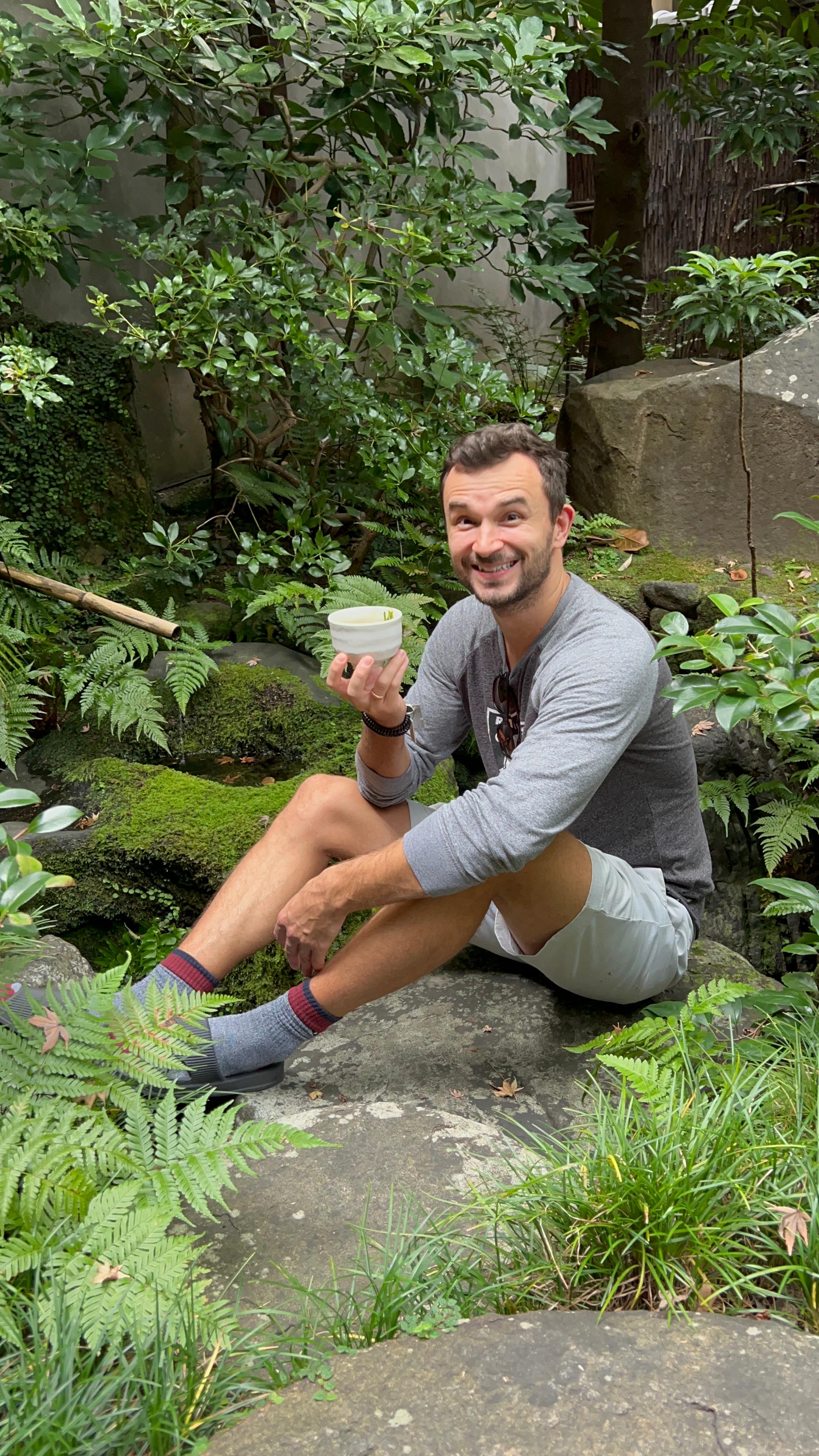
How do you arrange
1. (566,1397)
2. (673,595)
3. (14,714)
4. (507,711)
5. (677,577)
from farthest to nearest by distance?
(677,577), (673,595), (14,714), (507,711), (566,1397)

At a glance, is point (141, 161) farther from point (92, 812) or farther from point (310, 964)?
point (310, 964)

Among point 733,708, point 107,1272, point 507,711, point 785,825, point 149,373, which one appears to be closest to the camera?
point 107,1272

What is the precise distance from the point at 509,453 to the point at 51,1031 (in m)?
1.71

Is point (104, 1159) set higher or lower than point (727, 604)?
lower

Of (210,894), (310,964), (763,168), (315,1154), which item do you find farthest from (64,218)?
(763,168)

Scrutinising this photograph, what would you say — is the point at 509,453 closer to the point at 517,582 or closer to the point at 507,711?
the point at 517,582

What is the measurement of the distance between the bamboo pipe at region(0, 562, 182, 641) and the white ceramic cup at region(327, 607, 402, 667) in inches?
75.9

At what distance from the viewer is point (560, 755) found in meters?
2.38

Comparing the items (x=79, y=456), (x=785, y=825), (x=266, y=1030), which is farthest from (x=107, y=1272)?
(x=79, y=456)

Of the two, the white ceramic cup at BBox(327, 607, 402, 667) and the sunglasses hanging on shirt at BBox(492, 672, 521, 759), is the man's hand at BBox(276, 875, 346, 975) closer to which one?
the white ceramic cup at BBox(327, 607, 402, 667)

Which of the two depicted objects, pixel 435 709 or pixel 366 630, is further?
pixel 435 709

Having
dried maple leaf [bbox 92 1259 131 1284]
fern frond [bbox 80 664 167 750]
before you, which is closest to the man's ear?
fern frond [bbox 80 664 167 750]

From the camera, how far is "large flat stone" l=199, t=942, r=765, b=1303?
205 centimetres

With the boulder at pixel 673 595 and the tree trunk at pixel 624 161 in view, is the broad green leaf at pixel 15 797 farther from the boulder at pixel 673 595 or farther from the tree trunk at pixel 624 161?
the tree trunk at pixel 624 161
